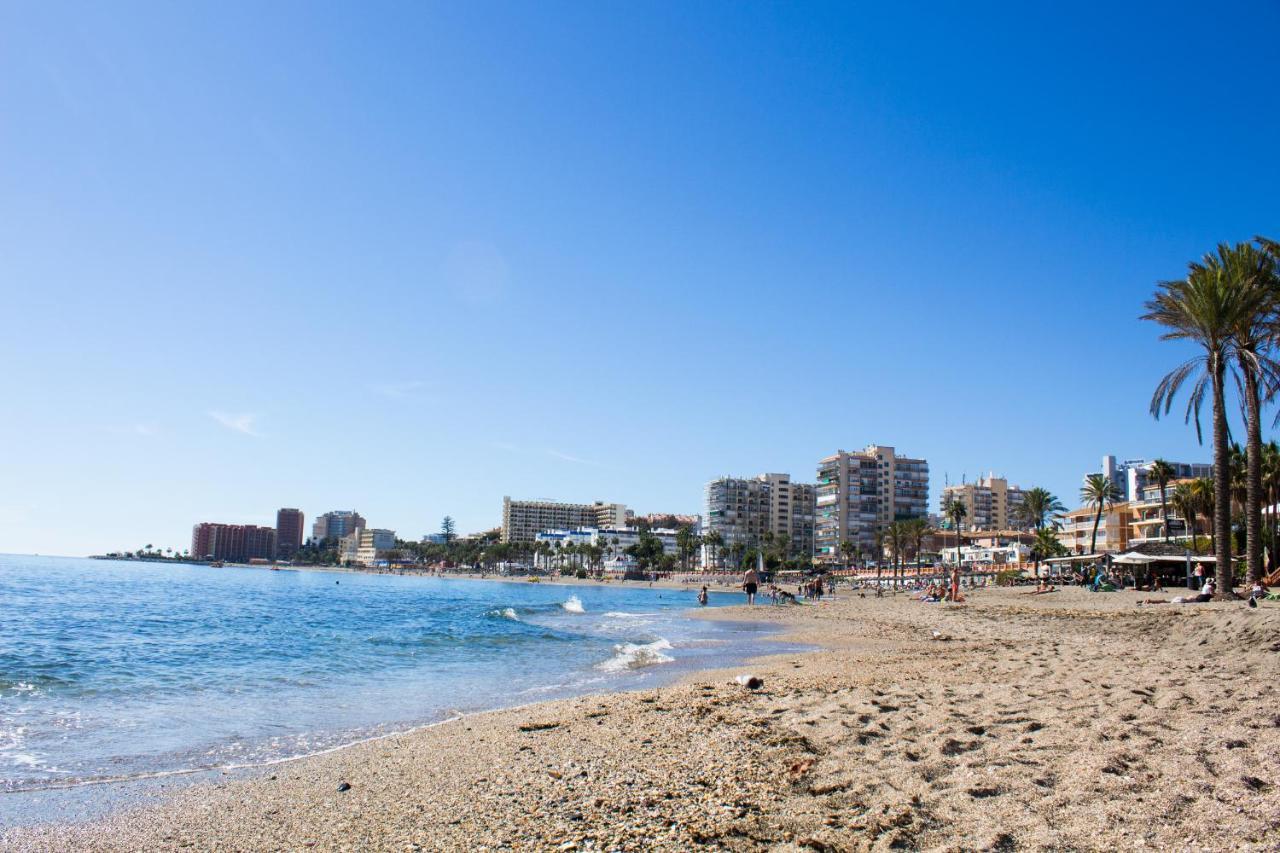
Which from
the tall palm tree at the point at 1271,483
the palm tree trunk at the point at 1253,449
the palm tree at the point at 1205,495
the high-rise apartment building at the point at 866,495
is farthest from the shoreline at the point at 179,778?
the high-rise apartment building at the point at 866,495

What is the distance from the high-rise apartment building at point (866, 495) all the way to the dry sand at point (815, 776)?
6172 inches

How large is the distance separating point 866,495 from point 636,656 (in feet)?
501

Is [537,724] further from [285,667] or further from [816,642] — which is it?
[816,642]

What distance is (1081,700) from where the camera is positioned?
8.84m

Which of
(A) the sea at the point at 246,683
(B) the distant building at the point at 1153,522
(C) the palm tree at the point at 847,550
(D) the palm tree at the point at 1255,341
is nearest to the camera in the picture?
(A) the sea at the point at 246,683

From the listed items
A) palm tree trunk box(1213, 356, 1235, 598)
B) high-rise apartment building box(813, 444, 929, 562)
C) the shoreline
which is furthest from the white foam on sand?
high-rise apartment building box(813, 444, 929, 562)

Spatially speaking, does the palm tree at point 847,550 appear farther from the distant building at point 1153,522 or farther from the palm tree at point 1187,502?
the palm tree at point 1187,502

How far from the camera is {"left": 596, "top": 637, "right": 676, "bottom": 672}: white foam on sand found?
1886 centimetres

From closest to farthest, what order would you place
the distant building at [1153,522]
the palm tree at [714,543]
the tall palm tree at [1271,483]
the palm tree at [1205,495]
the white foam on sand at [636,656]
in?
the white foam on sand at [636,656] → the tall palm tree at [1271,483] → the palm tree at [1205,495] → the distant building at [1153,522] → the palm tree at [714,543]

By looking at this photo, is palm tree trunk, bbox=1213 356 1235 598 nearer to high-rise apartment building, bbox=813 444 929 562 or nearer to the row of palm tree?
the row of palm tree

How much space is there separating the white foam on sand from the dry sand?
6.99 meters

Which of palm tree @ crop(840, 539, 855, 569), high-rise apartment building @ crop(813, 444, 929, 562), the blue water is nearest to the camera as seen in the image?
the blue water

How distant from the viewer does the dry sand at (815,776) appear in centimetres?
519

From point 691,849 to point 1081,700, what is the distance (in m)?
5.82
